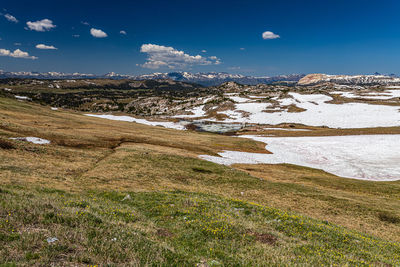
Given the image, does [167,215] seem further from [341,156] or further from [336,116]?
[336,116]

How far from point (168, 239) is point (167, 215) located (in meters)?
5.05

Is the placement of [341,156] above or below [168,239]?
below

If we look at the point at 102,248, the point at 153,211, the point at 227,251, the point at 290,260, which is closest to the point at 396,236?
the point at 290,260

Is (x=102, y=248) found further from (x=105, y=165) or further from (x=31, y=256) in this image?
(x=105, y=165)

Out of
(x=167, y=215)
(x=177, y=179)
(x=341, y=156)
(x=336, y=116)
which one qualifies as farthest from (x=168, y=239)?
(x=336, y=116)

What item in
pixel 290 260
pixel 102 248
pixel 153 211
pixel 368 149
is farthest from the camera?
pixel 368 149

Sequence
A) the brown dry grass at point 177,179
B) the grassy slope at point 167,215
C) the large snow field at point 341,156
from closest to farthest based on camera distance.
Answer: the grassy slope at point 167,215 → the brown dry grass at point 177,179 → the large snow field at point 341,156

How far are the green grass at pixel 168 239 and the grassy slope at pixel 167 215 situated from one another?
0.20 ft

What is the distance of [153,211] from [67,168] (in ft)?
68.1

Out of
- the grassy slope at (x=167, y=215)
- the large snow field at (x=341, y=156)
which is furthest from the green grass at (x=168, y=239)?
the large snow field at (x=341, y=156)

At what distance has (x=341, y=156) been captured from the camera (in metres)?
70.1

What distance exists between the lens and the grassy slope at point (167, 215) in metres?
9.82

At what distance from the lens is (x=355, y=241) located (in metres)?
15.6

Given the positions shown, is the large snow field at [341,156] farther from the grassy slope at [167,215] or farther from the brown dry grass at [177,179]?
the grassy slope at [167,215]
